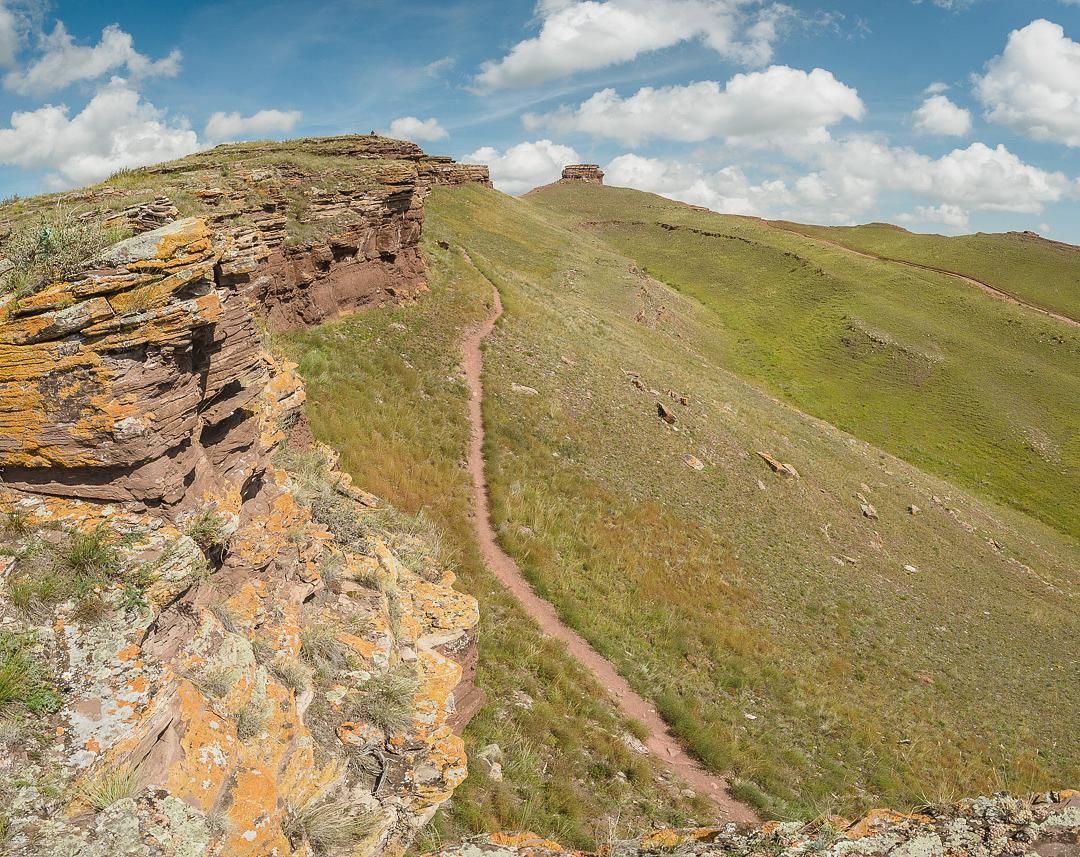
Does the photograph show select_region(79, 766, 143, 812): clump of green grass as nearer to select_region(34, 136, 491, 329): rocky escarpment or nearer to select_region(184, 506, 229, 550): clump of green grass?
select_region(184, 506, 229, 550): clump of green grass

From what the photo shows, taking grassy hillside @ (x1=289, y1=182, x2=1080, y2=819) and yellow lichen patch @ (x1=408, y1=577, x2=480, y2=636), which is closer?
yellow lichen patch @ (x1=408, y1=577, x2=480, y2=636)

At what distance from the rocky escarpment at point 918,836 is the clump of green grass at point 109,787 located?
2.94m

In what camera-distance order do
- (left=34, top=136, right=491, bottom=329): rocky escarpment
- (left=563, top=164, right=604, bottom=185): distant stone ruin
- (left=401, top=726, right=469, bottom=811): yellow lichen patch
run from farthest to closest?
1. (left=563, top=164, right=604, bottom=185): distant stone ruin
2. (left=34, top=136, right=491, bottom=329): rocky escarpment
3. (left=401, top=726, right=469, bottom=811): yellow lichen patch

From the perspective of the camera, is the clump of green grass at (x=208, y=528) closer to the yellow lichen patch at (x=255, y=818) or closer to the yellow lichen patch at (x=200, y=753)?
the yellow lichen patch at (x=200, y=753)

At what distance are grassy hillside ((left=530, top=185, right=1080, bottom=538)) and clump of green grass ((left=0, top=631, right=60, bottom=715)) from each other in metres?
55.0

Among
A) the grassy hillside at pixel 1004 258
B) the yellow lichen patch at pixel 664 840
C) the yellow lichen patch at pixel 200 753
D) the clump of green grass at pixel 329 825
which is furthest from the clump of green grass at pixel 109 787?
the grassy hillside at pixel 1004 258

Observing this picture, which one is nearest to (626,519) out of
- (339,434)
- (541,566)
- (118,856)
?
(541,566)

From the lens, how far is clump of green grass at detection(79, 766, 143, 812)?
429 cm

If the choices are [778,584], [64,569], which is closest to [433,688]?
[64,569]

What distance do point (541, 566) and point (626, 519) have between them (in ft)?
17.4

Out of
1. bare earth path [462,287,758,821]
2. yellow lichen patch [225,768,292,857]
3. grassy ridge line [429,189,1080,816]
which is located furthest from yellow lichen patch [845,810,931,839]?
bare earth path [462,287,758,821]

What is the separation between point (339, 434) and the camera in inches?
760

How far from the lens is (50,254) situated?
681cm

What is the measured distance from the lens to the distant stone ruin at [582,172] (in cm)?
15338
